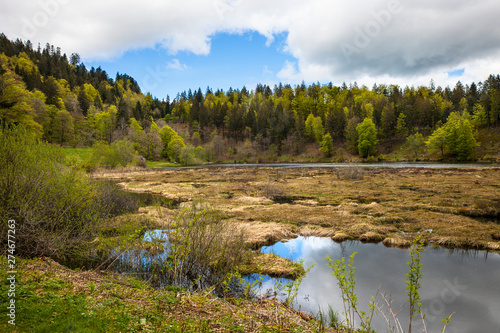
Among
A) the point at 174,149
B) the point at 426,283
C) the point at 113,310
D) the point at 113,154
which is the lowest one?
the point at 426,283

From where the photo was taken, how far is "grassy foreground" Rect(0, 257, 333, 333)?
4.82m

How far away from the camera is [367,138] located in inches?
3809

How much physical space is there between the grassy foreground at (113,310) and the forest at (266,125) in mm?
59615

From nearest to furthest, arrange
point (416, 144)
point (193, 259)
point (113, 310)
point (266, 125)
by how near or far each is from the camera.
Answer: point (113, 310) < point (193, 259) < point (416, 144) < point (266, 125)

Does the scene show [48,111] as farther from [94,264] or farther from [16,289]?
[16,289]

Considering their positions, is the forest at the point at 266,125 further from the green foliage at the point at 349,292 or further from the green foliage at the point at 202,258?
the green foliage at the point at 349,292

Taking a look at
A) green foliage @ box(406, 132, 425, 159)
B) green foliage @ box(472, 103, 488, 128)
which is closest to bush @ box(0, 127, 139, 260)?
green foliage @ box(406, 132, 425, 159)

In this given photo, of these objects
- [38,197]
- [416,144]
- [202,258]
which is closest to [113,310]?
[202,258]

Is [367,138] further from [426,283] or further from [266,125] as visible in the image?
[426,283]

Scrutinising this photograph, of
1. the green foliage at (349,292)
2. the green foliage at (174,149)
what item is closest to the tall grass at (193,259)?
the green foliage at (349,292)

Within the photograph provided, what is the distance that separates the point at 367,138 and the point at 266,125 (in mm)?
47064

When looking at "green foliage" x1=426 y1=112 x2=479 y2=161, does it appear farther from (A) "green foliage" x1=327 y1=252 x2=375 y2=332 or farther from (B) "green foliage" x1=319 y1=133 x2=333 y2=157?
(A) "green foliage" x1=327 y1=252 x2=375 y2=332

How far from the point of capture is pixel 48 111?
8525 centimetres

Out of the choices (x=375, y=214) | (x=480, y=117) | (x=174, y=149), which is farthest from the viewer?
(x=174, y=149)
